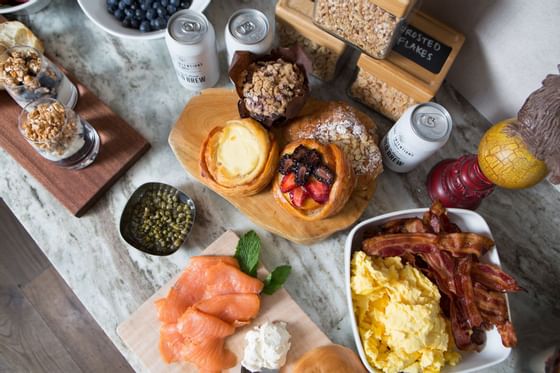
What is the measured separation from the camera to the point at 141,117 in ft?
3.84

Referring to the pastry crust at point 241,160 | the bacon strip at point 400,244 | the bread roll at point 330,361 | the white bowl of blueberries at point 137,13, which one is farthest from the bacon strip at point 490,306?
the white bowl of blueberries at point 137,13

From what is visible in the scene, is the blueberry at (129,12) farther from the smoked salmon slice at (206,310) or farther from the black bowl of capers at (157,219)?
the smoked salmon slice at (206,310)

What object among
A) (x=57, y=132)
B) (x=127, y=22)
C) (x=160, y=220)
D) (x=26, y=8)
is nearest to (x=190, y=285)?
(x=160, y=220)

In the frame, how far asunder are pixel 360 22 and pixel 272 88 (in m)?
0.22

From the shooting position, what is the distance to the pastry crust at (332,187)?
930 mm

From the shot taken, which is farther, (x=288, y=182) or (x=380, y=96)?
(x=380, y=96)

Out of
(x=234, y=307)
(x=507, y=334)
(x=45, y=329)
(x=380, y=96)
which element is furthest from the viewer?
(x=45, y=329)

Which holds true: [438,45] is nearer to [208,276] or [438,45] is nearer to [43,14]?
[208,276]

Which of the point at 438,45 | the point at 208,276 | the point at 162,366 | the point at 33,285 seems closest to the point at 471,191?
the point at 438,45

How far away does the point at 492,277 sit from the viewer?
91cm

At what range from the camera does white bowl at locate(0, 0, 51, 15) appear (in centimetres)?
111

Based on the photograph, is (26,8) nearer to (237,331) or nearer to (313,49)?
(313,49)

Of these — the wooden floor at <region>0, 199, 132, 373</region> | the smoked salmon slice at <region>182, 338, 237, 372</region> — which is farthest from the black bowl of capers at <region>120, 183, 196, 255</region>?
the wooden floor at <region>0, 199, 132, 373</region>

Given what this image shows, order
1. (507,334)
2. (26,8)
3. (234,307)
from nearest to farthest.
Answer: (507,334) → (234,307) → (26,8)
